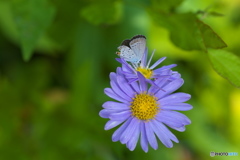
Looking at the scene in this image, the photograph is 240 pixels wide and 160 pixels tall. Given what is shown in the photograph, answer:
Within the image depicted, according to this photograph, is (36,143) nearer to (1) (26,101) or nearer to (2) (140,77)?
(1) (26,101)

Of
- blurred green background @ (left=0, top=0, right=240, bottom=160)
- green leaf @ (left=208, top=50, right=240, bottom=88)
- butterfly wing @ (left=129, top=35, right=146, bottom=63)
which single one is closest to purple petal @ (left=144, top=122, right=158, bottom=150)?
butterfly wing @ (left=129, top=35, right=146, bottom=63)

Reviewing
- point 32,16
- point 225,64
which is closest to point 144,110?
point 225,64

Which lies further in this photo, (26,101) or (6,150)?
(26,101)

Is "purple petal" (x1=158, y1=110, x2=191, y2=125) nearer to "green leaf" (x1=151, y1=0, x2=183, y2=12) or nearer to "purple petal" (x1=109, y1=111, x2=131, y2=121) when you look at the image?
"purple petal" (x1=109, y1=111, x2=131, y2=121)

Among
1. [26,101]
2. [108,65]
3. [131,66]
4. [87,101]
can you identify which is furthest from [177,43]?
[26,101]

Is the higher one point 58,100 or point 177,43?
point 58,100

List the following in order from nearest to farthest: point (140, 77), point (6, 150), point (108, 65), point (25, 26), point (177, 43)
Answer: point (140, 77), point (177, 43), point (25, 26), point (6, 150), point (108, 65)

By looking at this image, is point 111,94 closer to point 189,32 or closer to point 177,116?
point 177,116

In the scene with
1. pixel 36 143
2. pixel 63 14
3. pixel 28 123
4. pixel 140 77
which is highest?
pixel 63 14
